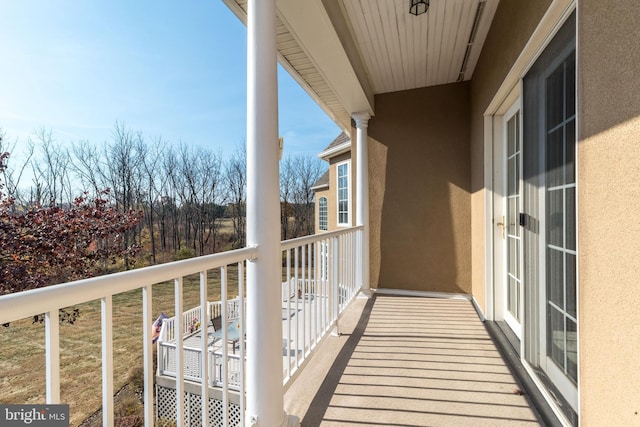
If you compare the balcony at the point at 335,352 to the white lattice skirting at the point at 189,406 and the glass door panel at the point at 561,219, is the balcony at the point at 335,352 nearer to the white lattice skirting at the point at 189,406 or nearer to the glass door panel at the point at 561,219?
the white lattice skirting at the point at 189,406

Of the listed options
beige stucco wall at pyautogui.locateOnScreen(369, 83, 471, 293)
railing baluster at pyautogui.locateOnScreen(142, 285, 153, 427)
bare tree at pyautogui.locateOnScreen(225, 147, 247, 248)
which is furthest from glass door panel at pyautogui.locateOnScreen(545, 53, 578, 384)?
bare tree at pyautogui.locateOnScreen(225, 147, 247, 248)

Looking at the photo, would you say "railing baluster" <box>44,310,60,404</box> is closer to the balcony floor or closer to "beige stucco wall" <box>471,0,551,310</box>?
the balcony floor

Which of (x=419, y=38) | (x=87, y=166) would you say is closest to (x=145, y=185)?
(x=87, y=166)

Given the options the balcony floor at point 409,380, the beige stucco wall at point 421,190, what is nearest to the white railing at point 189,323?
the balcony floor at point 409,380

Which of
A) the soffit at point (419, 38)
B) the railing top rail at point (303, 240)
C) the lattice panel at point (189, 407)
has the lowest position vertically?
the lattice panel at point (189, 407)

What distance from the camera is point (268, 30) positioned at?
148 centimetres

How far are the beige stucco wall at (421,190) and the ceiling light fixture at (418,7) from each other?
5.57 ft

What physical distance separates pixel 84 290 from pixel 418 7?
110 inches

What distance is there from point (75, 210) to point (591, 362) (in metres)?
5.60

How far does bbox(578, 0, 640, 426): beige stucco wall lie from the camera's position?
0.95 m

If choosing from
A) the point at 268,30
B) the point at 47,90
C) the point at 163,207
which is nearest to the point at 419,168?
the point at 268,30

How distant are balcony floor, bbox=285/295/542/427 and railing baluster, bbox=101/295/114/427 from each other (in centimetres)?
120

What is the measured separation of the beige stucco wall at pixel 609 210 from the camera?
3.11 feet

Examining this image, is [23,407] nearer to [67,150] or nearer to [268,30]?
[268,30]
